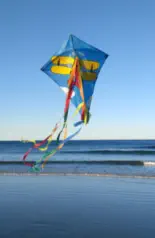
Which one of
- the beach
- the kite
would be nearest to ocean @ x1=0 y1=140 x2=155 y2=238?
the beach

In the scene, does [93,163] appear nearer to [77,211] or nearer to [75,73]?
[77,211]

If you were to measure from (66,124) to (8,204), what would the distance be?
5804 millimetres

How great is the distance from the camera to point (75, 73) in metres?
6.89

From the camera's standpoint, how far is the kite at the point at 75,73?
6887mm

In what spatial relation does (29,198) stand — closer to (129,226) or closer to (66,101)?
(129,226)

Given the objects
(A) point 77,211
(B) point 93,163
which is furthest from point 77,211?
(B) point 93,163

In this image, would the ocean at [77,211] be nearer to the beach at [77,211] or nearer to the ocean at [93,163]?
the beach at [77,211]

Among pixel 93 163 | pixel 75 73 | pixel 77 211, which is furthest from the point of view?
pixel 93 163

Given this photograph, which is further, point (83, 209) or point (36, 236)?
point (83, 209)

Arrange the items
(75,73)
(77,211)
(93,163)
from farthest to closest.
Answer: (93,163)
(77,211)
(75,73)

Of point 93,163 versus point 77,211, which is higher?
point 77,211

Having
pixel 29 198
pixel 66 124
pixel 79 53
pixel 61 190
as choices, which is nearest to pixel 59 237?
pixel 66 124

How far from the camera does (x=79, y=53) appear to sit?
698 centimetres

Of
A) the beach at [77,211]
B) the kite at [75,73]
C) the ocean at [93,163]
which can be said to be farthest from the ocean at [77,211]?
the ocean at [93,163]
